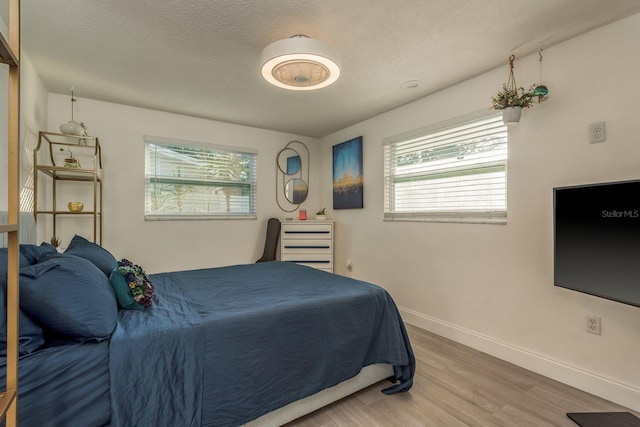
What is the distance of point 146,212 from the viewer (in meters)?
3.60

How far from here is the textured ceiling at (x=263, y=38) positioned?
1847 mm

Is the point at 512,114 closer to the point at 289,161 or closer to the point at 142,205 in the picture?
the point at 289,161

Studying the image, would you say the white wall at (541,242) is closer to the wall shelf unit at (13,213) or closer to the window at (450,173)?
the window at (450,173)

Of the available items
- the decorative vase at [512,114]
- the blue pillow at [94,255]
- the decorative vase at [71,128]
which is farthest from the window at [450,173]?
the decorative vase at [71,128]

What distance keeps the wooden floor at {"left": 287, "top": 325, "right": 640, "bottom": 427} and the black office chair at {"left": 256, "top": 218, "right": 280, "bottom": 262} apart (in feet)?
7.82

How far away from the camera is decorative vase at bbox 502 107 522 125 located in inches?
88.8

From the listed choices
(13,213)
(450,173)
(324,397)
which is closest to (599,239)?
(450,173)

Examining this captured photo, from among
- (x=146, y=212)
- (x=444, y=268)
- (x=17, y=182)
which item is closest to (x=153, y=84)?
(x=146, y=212)

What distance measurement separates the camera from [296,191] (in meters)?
4.70

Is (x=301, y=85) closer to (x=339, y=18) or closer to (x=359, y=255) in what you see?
(x=339, y=18)

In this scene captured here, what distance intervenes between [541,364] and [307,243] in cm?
279

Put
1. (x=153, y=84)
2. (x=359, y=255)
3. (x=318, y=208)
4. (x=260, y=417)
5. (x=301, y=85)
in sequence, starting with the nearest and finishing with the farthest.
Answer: (x=260, y=417) < (x=301, y=85) < (x=153, y=84) < (x=359, y=255) < (x=318, y=208)

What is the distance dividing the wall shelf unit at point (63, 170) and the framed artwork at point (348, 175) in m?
2.83

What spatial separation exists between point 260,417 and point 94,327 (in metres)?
0.92
